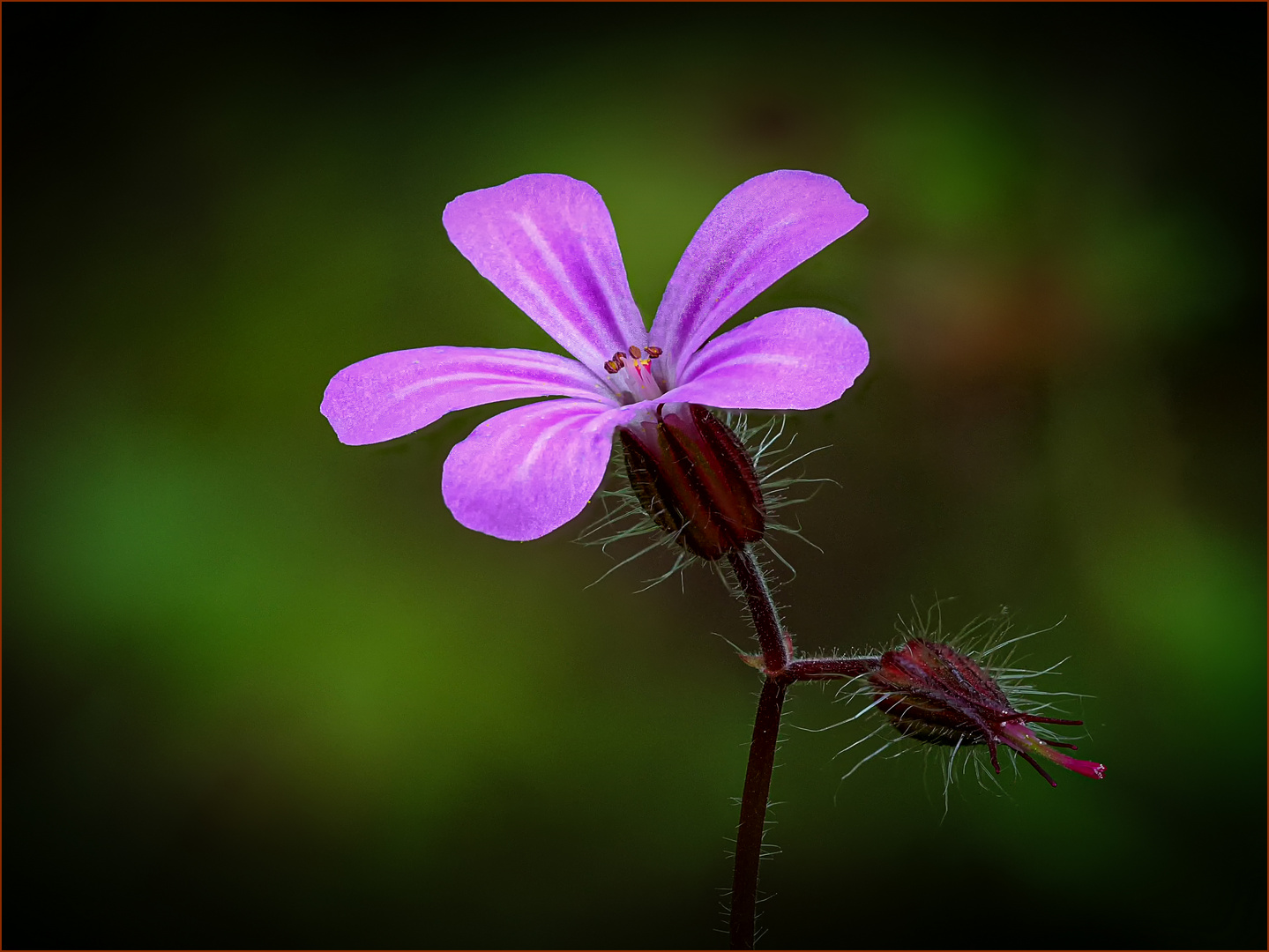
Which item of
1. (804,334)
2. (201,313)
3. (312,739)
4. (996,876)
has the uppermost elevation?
(201,313)

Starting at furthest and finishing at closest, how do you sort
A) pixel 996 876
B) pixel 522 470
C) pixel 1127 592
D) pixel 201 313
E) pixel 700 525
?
pixel 201 313 < pixel 1127 592 < pixel 996 876 < pixel 700 525 < pixel 522 470

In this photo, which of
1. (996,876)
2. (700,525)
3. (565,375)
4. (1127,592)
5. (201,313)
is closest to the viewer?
(700,525)

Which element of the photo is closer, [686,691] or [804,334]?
[804,334]

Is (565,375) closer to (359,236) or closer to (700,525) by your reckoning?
(700,525)

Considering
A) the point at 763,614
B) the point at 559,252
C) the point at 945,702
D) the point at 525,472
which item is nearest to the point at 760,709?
the point at 763,614

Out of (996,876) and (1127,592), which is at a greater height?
(1127,592)

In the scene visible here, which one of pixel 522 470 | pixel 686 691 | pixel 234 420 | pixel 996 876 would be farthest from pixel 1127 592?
pixel 234 420

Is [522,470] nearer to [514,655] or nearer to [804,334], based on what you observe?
[804,334]

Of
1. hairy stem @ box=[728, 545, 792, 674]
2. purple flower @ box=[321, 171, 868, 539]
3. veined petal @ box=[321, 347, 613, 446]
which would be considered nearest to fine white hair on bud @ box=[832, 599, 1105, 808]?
hairy stem @ box=[728, 545, 792, 674]
